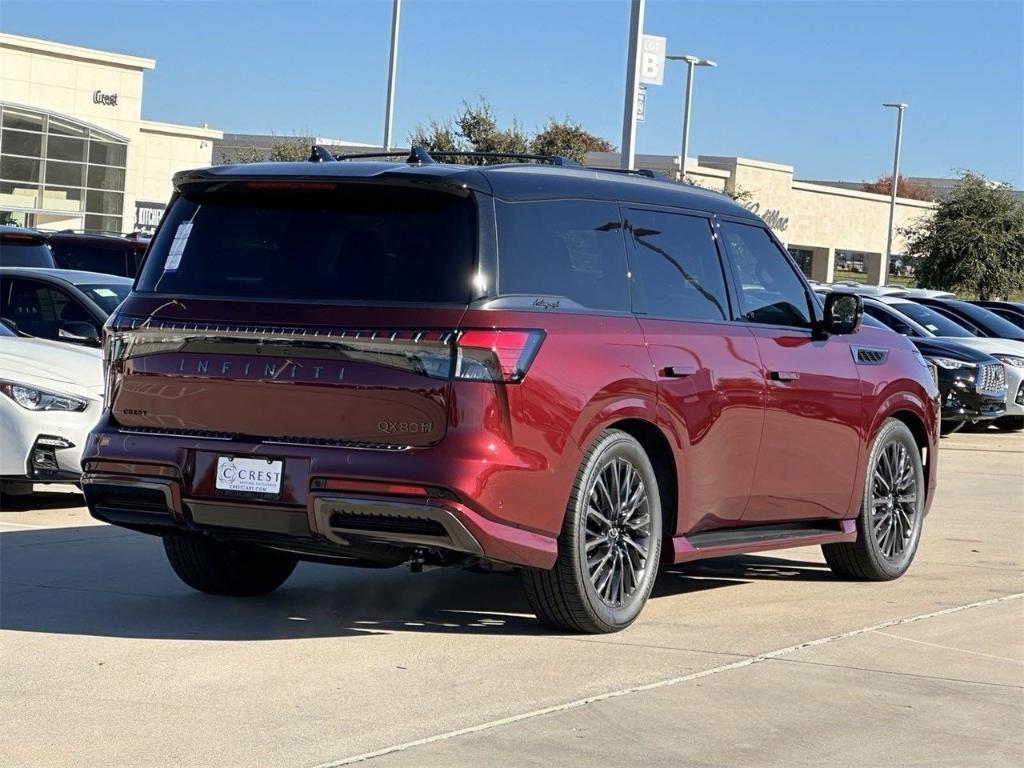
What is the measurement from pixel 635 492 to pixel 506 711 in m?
1.70

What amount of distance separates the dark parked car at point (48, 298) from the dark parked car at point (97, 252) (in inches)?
146

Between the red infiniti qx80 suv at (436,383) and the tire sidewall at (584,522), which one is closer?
the red infiniti qx80 suv at (436,383)

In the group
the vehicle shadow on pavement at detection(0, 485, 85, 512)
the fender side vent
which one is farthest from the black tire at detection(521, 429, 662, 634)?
the vehicle shadow on pavement at detection(0, 485, 85, 512)

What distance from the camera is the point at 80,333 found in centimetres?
1252

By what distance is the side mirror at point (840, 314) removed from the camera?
8.72 metres

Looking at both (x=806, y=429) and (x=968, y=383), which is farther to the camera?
(x=968, y=383)

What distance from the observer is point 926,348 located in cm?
2077

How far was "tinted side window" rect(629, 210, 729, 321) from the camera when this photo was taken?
759 centimetres

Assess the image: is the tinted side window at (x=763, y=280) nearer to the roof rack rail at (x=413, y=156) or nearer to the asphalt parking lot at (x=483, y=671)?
the roof rack rail at (x=413, y=156)

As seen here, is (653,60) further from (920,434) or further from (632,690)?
(632,690)

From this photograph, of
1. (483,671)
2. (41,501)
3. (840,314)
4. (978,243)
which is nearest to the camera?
(483,671)

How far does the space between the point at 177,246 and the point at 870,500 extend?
3.95 metres

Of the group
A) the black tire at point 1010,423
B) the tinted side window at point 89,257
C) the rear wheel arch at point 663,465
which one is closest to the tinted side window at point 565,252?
the rear wheel arch at point 663,465

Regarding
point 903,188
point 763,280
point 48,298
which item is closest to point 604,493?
point 763,280
